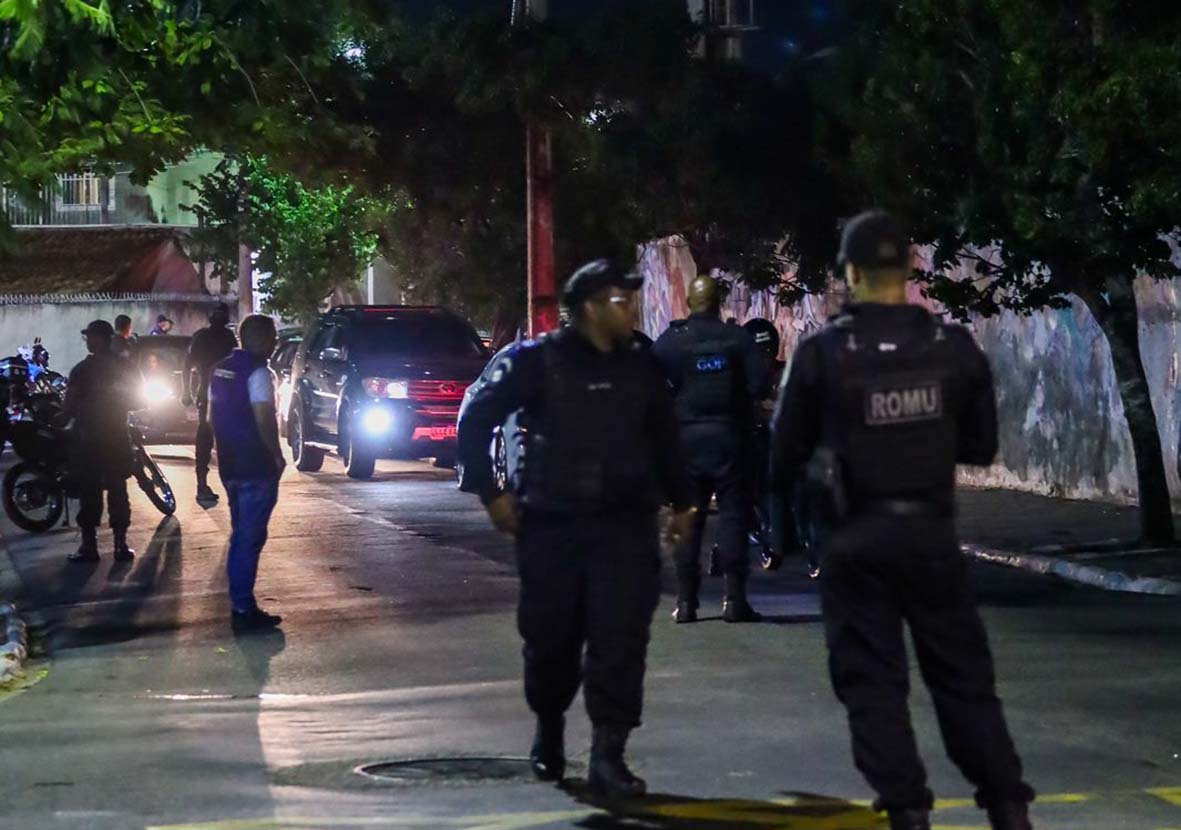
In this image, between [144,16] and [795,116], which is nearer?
[144,16]

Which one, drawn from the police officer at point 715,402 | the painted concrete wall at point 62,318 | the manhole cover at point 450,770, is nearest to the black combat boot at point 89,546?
the police officer at point 715,402

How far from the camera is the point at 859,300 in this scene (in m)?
6.45

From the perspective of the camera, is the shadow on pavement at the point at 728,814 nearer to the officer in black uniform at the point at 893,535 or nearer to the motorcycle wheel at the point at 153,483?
the officer in black uniform at the point at 893,535

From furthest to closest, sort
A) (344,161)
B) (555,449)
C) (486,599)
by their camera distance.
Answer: (344,161), (486,599), (555,449)

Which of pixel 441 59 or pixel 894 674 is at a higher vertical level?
pixel 441 59

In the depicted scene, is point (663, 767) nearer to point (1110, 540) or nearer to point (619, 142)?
point (1110, 540)

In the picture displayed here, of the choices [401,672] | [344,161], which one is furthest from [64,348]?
[401,672]

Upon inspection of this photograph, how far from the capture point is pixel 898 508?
20.7ft

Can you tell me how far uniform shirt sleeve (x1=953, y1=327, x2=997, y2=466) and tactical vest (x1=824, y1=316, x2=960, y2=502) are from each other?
14cm

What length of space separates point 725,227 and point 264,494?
12.7 meters

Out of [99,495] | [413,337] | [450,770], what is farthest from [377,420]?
[450,770]

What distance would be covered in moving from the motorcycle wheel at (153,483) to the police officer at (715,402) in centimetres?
788

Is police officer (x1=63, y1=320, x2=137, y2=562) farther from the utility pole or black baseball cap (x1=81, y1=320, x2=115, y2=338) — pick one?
the utility pole

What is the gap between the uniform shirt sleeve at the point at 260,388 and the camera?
12.4 meters
